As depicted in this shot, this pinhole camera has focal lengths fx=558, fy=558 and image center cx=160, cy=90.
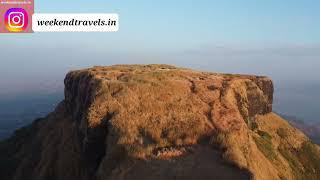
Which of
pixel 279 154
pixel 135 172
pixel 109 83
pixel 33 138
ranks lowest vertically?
pixel 33 138

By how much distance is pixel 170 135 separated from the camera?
50031mm

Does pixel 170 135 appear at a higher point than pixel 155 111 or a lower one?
lower

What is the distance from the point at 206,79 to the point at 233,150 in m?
28.8

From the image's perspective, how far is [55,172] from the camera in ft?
258

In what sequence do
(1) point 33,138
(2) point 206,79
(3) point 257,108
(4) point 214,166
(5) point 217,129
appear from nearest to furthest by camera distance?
(4) point 214,166
(5) point 217,129
(2) point 206,79
(3) point 257,108
(1) point 33,138

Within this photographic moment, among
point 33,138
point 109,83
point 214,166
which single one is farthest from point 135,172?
point 33,138

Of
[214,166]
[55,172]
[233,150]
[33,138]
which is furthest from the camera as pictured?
[33,138]

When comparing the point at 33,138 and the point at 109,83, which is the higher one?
the point at 109,83

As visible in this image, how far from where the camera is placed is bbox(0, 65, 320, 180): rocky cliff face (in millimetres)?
44500

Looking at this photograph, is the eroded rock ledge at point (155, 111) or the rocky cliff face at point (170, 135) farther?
the eroded rock ledge at point (155, 111)

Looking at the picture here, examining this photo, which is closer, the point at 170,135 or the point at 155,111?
the point at 170,135

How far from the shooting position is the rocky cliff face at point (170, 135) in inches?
1752

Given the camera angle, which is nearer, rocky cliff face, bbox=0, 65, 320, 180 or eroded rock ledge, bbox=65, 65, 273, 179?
rocky cliff face, bbox=0, 65, 320, 180

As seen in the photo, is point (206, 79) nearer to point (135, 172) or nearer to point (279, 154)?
point (279, 154)
